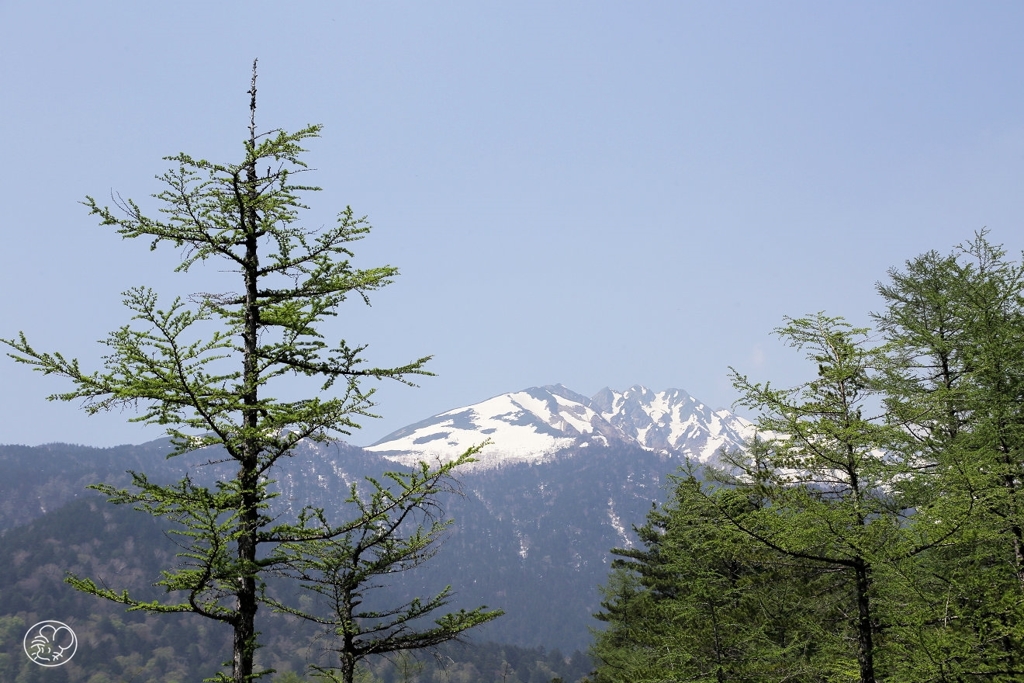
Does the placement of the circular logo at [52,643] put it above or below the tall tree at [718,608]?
below

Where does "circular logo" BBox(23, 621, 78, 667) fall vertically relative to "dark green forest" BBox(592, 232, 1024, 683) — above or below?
below

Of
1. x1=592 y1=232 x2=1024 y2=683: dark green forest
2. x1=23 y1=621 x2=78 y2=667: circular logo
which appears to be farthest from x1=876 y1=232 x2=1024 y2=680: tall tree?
x1=23 y1=621 x2=78 y2=667: circular logo

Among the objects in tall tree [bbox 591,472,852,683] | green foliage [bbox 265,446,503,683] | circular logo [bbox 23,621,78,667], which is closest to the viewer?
green foliage [bbox 265,446,503,683]

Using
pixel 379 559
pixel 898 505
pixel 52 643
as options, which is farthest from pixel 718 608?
pixel 52 643

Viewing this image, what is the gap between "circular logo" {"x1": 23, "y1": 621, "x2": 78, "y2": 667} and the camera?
15900 cm

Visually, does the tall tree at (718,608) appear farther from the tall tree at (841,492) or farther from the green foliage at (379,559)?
the green foliage at (379,559)

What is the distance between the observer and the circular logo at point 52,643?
159000 mm

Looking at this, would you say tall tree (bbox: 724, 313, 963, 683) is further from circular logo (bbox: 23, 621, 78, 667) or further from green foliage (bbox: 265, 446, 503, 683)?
circular logo (bbox: 23, 621, 78, 667)

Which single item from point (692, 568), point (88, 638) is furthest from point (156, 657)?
point (692, 568)

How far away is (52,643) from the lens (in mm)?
162375

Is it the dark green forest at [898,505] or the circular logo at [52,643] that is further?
the circular logo at [52,643]

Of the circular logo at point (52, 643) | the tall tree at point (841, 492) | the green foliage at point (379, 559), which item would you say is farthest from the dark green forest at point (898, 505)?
the circular logo at point (52, 643)

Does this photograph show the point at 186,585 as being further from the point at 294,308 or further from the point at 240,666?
the point at 294,308

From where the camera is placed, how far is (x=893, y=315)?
18.2m
